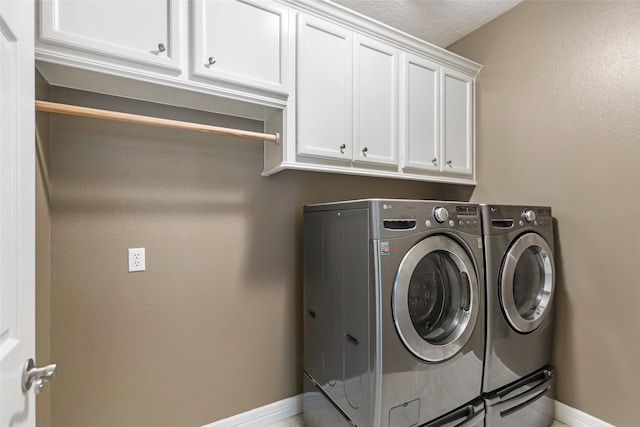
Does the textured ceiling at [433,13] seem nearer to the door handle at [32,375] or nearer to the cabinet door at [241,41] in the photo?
the cabinet door at [241,41]

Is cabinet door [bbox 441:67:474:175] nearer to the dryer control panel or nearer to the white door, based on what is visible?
the dryer control panel

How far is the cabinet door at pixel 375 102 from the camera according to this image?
6.09ft

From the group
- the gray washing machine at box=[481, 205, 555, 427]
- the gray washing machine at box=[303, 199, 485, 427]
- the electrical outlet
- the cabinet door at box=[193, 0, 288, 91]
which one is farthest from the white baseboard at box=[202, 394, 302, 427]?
the cabinet door at box=[193, 0, 288, 91]

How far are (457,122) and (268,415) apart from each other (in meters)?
2.39

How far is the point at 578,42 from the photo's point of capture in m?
1.87

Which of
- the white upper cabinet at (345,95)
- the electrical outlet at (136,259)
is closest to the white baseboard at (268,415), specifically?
the electrical outlet at (136,259)

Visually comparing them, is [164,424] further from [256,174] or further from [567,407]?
[567,407]

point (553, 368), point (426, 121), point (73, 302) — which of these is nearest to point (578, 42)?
point (426, 121)

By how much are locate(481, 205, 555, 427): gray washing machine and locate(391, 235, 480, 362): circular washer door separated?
16cm

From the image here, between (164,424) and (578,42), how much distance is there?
3.25 metres

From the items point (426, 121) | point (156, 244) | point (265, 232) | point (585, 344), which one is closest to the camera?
point (156, 244)

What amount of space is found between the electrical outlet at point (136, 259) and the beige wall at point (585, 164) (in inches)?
94.0

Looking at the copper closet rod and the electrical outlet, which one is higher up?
the copper closet rod

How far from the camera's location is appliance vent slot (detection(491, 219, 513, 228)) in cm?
171
